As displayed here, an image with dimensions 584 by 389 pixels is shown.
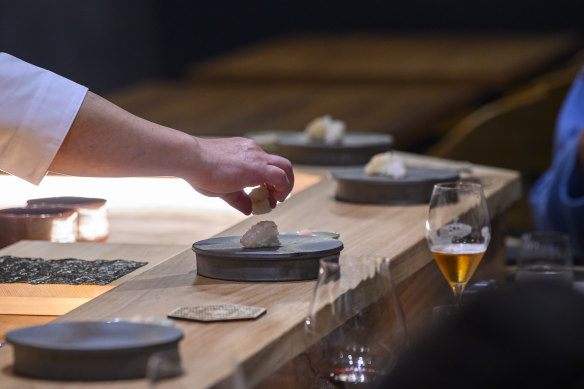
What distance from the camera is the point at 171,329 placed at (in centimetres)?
112

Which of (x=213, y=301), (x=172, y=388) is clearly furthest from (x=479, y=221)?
(x=172, y=388)

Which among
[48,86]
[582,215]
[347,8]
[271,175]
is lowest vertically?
[582,215]

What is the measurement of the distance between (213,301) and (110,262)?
36 centimetres

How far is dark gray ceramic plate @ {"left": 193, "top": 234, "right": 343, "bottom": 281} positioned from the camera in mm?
1534

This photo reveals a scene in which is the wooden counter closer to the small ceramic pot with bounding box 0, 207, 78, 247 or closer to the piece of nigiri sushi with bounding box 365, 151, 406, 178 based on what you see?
the piece of nigiri sushi with bounding box 365, 151, 406, 178

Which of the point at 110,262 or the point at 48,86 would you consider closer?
the point at 48,86

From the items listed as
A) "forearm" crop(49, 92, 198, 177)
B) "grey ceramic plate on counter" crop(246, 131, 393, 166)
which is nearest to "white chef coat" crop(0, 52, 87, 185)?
"forearm" crop(49, 92, 198, 177)

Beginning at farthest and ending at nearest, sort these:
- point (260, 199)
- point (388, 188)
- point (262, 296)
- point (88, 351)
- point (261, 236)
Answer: point (388, 188) < point (260, 199) < point (261, 236) < point (262, 296) < point (88, 351)

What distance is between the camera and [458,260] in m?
1.60

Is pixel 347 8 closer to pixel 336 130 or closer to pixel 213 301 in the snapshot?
pixel 336 130

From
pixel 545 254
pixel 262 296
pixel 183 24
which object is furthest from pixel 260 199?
pixel 183 24

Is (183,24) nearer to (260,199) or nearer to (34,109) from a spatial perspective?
(260,199)

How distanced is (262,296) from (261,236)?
0.15 meters

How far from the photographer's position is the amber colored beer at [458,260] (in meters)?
1.59
